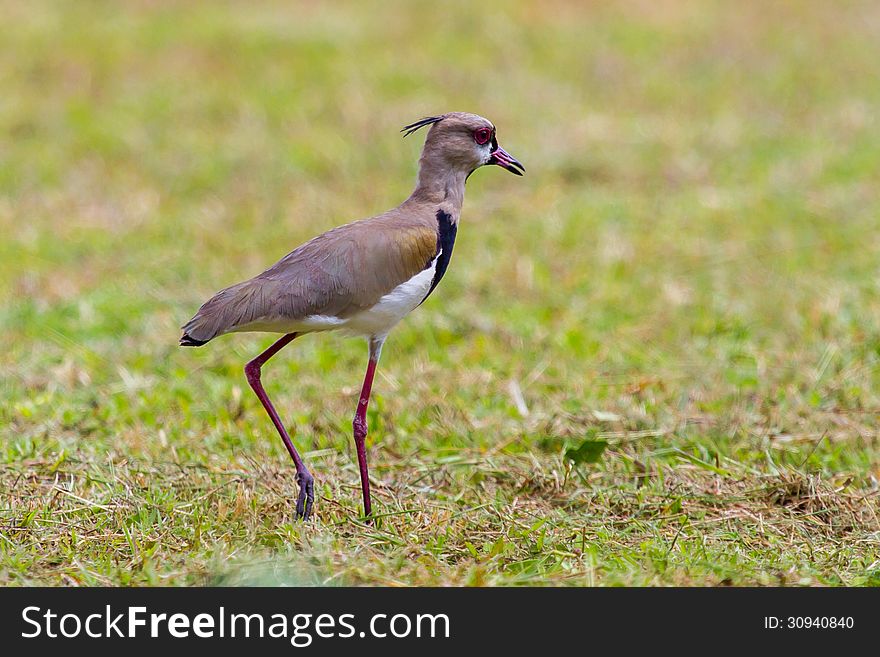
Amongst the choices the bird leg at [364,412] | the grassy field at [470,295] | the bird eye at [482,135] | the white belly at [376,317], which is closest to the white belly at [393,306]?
the white belly at [376,317]

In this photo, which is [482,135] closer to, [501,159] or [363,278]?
[501,159]

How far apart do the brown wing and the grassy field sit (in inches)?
28.2

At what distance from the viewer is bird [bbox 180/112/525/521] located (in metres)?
4.24

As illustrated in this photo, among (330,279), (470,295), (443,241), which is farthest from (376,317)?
(470,295)

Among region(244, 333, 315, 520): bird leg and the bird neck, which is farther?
the bird neck

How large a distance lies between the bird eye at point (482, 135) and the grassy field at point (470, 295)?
1.35 m

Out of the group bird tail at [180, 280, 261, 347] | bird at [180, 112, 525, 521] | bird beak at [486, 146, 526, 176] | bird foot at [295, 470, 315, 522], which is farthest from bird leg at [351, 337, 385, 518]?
bird beak at [486, 146, 526, 176]

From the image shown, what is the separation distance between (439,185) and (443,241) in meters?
0.25

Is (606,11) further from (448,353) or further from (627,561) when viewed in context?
(627,561)

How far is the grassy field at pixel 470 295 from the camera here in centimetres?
438

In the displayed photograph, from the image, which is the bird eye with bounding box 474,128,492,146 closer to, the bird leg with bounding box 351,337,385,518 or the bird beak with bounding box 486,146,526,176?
the bird beak with bounding box 486,146,526,176

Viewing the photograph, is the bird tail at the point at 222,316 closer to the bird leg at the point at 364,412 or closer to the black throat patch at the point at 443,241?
the bird leg at the point at 364,412

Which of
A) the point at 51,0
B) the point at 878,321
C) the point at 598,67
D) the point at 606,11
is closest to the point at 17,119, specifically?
the point at 51,0

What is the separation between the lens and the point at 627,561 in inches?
161
